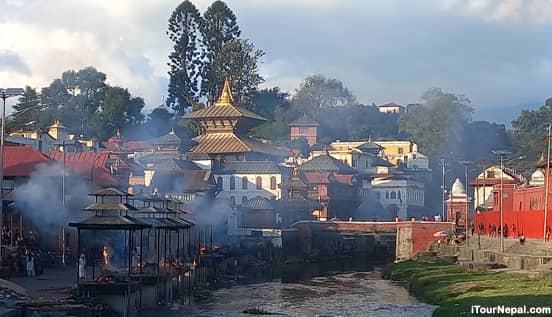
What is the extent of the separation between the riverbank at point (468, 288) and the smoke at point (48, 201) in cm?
2264

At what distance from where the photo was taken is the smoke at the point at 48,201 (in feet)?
199

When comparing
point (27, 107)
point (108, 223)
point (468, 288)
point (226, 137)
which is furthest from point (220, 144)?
point (108, 223)

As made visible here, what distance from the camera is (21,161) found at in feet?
216

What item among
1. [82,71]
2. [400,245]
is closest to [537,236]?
[400,245]

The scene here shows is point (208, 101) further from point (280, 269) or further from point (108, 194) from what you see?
point (108, 194)

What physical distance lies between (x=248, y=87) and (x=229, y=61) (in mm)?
6164

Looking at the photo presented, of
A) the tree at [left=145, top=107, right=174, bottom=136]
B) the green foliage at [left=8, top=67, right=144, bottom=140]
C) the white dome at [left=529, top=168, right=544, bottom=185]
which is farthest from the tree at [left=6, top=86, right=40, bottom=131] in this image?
→ the white dome at [left=529, top=168, right=544, bottom=185]

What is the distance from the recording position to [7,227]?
5975cm

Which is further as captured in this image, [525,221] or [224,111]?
[224,111]

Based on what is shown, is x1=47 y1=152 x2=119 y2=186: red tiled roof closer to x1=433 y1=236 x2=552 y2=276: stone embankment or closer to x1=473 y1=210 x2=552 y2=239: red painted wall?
x1=433 y1=236 x2=552 y2=276: stone embankment

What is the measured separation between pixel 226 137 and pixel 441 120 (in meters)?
40.9

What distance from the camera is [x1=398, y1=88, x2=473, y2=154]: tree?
140m

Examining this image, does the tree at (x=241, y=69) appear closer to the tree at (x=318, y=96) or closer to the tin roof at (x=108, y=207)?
the tree at (x=318, y=96)

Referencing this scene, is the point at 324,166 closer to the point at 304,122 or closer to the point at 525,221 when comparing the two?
the point at 304,122
